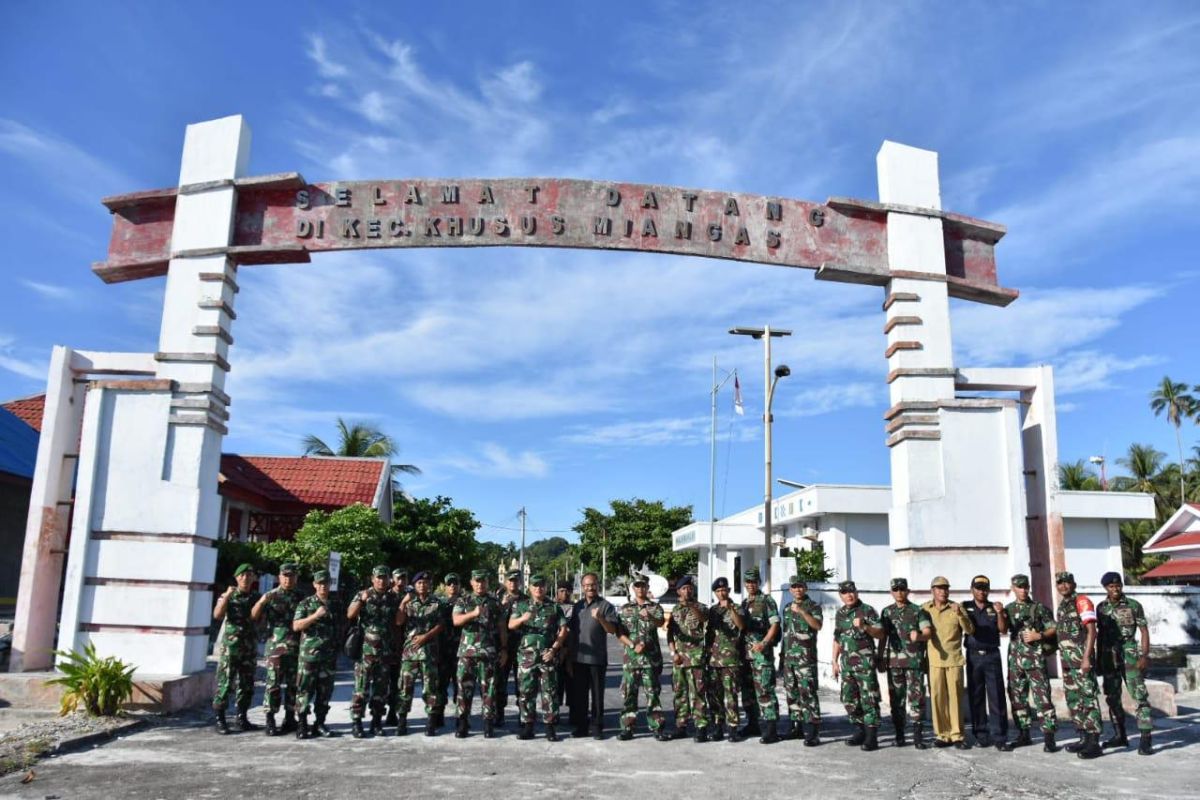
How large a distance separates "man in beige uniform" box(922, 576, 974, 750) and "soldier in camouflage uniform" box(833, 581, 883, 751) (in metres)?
0.52

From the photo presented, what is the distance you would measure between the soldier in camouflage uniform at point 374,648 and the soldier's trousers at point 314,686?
0.26 m

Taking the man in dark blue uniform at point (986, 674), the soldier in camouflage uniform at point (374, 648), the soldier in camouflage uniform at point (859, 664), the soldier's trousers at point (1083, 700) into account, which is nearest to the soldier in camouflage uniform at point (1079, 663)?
the soldier's trousers at point (1083, 700)

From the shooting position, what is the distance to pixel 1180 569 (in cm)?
3011

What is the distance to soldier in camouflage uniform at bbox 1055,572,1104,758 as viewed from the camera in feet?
25.3

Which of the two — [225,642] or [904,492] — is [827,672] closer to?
[904,492]

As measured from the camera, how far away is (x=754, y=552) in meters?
34.1

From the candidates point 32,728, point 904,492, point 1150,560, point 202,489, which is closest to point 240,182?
point 202,489

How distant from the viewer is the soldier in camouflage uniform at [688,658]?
8500mm

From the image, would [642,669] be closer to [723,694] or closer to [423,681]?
[723,694]

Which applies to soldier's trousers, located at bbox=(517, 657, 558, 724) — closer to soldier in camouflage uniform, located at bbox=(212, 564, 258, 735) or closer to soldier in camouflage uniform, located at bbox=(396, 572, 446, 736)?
soldier in camouflage uniform, located at bbox=(396, 572, 446, 736)

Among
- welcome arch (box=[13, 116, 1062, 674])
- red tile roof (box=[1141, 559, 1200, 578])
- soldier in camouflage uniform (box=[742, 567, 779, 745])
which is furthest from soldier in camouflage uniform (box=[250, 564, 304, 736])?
red tile roof (box=[1141, 559, 1200, 578])

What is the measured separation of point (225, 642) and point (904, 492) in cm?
695

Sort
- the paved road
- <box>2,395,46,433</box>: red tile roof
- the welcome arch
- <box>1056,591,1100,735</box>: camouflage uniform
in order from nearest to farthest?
the paved road < <box>1056,591,1100,735</box>: camouflage uniform < the welcome arch < <box>2,395,46,433</box>: red tile roof

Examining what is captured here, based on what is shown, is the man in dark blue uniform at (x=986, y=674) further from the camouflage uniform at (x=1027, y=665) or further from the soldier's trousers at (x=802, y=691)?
the soldier's trousers at (x=802, y=691)
